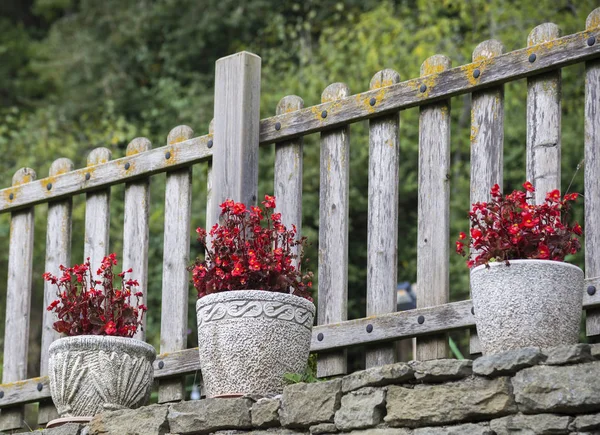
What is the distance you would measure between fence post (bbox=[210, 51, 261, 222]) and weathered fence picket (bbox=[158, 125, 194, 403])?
A: 21 cm

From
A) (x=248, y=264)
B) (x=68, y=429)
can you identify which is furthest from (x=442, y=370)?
(x=68, y=429)

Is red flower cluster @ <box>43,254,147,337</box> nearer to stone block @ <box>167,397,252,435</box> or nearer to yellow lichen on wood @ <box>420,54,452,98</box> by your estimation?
stone block @ <box>167,397,252,435</box>

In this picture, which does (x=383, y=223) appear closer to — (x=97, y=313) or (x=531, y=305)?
(x=531, y=305)

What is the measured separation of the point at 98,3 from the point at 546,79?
39.8 feet

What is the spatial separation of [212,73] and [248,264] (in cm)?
1041

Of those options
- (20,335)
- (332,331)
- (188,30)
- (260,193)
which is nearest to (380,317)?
(332,331)

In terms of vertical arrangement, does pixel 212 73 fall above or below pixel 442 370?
above

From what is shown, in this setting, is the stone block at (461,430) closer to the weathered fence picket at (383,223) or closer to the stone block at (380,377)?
the stone block at (380,377)

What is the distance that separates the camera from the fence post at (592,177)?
355 centimetres

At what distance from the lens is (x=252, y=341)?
141 inches

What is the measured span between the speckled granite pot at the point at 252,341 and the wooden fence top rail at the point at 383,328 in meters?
0.37

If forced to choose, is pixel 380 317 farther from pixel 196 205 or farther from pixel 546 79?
pixel 196 205

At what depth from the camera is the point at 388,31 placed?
12.0 m

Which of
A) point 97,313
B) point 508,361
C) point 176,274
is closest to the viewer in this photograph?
point 508,361
